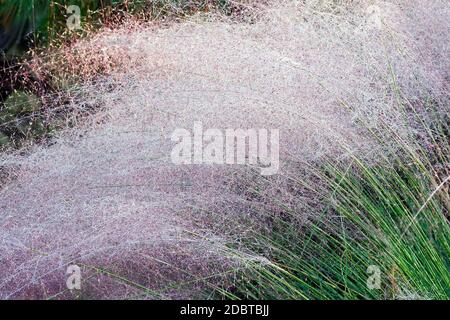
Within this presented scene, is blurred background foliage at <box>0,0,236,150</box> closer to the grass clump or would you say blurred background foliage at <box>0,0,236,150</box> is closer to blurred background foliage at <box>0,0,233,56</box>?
blurred background foliage at <box>0,0,233,56</box>

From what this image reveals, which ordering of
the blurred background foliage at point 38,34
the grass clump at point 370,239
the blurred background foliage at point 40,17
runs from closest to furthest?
the grass clump at point 370,239 → the blurred background foliage at point 38,34 → the blurred background foliage at point 40,17

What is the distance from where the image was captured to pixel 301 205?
96.2 inches

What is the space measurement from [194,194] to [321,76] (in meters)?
0.58

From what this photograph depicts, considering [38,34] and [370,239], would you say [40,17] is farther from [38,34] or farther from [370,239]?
[370,239]

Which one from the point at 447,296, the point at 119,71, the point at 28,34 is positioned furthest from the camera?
the point at 28,34

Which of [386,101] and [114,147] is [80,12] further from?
[386,101]

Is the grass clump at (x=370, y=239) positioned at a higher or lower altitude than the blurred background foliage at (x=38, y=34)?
lower

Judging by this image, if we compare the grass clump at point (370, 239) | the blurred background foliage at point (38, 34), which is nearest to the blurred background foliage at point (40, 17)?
the blurred background foliage at point (38, 34)

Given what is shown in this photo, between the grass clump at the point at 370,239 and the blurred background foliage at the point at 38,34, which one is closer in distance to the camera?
the grass clump at the point at 370,239

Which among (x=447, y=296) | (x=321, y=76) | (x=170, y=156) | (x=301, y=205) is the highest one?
(x=321, y=76)

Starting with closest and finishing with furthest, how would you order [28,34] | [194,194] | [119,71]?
[194,194], [119,71], [28,34]

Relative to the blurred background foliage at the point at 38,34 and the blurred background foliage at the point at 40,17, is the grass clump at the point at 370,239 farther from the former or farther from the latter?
the blurred background foliage at the point at 40,17

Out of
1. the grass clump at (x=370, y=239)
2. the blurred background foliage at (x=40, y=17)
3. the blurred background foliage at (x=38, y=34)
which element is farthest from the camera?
the blurred background foliage at (x=40, y=17)
